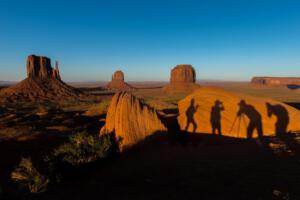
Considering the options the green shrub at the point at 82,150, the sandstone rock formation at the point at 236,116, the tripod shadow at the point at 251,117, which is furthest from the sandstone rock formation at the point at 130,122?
the tripod shadow at the point at 251,117

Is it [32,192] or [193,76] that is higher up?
[193,76]

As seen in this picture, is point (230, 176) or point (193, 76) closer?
point (230, 176)

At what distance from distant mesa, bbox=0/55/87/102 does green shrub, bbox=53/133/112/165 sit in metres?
62.1

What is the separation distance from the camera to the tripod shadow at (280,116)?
11.9m

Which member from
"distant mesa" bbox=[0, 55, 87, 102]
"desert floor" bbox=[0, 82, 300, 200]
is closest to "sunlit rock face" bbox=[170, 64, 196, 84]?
"distant mesa" bbox=[0, 55, 87, 102]

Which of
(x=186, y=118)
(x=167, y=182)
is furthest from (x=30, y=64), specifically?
(x=167, y=182)

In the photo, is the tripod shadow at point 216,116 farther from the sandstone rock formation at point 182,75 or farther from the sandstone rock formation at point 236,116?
the sandstone rock formation at point 182,75

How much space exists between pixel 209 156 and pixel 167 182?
307 centimetres

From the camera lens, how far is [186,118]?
44.5 feet

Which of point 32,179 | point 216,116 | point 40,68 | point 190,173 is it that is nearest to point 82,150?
point 32,179

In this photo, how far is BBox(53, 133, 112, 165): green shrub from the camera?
25.1 feet

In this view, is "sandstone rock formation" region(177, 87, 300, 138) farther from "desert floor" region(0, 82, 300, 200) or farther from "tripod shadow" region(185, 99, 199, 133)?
"desert floor" region(0, 82, 300, 200)

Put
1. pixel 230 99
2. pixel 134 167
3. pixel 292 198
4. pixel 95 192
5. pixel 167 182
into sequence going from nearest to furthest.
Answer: pixel 292 198
pixel 95 192
pixel 167 182
pixel 134 167
pixel 230 99

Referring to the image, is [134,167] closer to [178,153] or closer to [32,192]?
[178,153]
